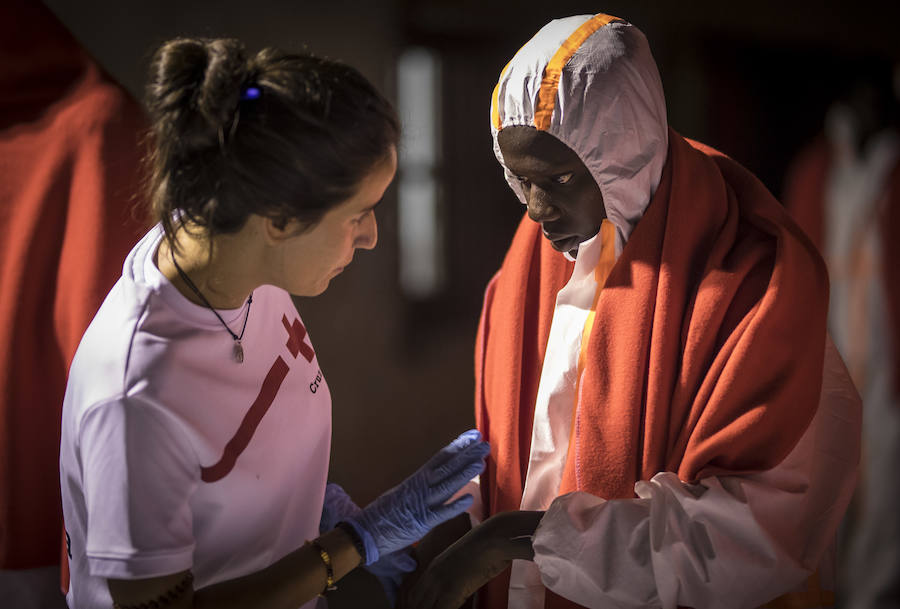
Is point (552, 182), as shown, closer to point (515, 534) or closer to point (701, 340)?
point (701, 340)

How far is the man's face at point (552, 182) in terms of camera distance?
92 centimetres

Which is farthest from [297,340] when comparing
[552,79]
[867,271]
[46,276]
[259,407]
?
[867,271]

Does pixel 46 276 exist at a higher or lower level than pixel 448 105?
lower

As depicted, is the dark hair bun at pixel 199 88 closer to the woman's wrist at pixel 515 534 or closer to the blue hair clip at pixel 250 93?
the blue hair clip at pixel 250 93

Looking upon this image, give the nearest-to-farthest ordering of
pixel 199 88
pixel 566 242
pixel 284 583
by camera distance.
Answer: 1. pixel 199 88
2. pixel 284 583
3. pixel 566 242

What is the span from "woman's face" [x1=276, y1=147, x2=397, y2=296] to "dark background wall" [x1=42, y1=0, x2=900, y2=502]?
476mm

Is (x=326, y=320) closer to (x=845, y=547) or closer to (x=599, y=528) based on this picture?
(x=599, y=528)

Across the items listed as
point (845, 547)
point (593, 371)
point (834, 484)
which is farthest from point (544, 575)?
point (845, 547)

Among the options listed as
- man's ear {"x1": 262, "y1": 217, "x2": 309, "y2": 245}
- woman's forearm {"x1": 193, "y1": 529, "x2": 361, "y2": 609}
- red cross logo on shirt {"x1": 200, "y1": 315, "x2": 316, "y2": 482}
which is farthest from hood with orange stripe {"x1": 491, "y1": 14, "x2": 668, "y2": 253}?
woman's forearm {"x1": 193, "y1": 529, "x2": 361, "y2": 609}

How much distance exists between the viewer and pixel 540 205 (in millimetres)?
933

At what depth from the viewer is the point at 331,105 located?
2.66 feet

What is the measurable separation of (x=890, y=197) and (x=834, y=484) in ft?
1.72

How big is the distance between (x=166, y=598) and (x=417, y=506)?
0.32 m

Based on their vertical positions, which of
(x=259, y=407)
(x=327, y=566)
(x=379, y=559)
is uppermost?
(x=259, y=407)
